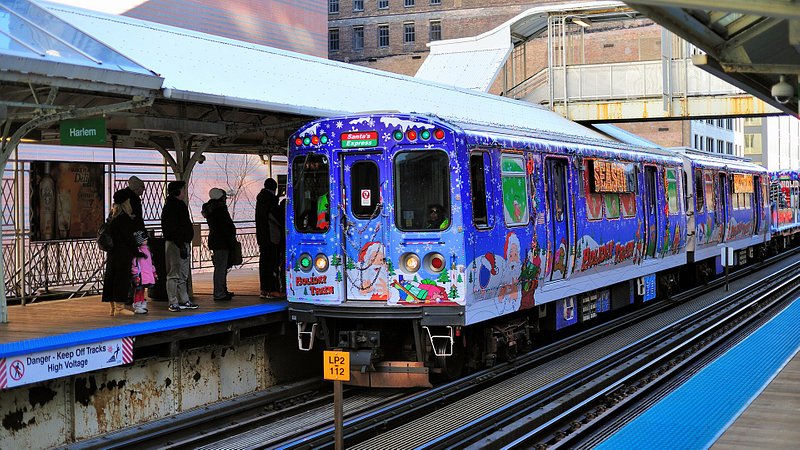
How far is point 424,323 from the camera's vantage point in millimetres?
11562

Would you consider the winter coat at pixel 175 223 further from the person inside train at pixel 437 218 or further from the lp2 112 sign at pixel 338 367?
the lp2 112 sign at pixel 338 367

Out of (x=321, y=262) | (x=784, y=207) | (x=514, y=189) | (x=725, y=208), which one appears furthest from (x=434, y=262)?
(x=784, y=207)

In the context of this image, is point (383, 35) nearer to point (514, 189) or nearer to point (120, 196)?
point (514, 189)

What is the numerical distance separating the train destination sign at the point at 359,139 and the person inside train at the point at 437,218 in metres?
1.05

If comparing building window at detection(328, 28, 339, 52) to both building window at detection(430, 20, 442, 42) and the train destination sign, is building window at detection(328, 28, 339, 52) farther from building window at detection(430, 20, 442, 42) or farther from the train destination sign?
the train destination sign

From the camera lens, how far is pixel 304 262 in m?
12.3

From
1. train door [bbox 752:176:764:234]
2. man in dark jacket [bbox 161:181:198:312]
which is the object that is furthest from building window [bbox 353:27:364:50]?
man in dark jacket [bbox 161:181:198:312]

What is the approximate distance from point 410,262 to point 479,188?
4.19ft

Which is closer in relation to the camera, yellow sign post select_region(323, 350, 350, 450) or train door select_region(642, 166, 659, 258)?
yellow sign post select_region(323, 350, 350, 450)

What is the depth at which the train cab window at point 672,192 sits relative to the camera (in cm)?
2055

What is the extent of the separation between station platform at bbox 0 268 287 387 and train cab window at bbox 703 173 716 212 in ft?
43.9

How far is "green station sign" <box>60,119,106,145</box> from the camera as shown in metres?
10.8

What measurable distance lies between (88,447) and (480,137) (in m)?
5.74

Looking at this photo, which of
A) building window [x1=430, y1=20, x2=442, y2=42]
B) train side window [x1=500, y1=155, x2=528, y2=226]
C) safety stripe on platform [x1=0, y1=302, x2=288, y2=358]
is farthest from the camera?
building window [x1=430, y1=20, x2=442, y2=42]
